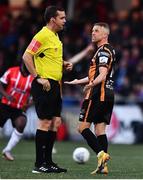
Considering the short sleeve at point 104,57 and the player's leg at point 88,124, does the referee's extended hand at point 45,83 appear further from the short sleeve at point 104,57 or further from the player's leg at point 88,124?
the short sleeve at point 104,57

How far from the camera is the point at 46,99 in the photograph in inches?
436

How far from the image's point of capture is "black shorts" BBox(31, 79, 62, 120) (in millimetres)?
11070

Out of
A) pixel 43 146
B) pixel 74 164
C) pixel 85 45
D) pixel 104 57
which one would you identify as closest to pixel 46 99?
pixel 43 146

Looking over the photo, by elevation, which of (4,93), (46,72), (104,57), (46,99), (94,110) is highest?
(4,93)

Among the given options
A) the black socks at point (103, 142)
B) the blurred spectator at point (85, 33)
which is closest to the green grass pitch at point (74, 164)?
the black socks at point (103, 142)

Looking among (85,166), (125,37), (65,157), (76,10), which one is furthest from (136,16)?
(85,166)

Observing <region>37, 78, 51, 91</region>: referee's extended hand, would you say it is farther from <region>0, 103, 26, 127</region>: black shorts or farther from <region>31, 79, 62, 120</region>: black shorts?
<region>0, 103, 26, 127</region>: black shorts

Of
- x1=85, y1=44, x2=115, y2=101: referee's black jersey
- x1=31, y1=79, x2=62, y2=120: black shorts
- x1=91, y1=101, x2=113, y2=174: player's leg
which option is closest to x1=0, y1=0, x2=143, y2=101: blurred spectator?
x1=91, y1=101, x2=113, y2=174: player's leg

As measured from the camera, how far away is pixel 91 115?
1117cm

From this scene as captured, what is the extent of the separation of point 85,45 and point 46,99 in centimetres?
1178

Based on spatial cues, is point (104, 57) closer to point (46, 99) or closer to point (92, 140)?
point (46, 99)

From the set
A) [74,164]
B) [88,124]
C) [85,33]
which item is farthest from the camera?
[85,33]

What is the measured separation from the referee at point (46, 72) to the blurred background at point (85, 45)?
6849mm

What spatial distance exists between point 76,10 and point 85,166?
13153mm
